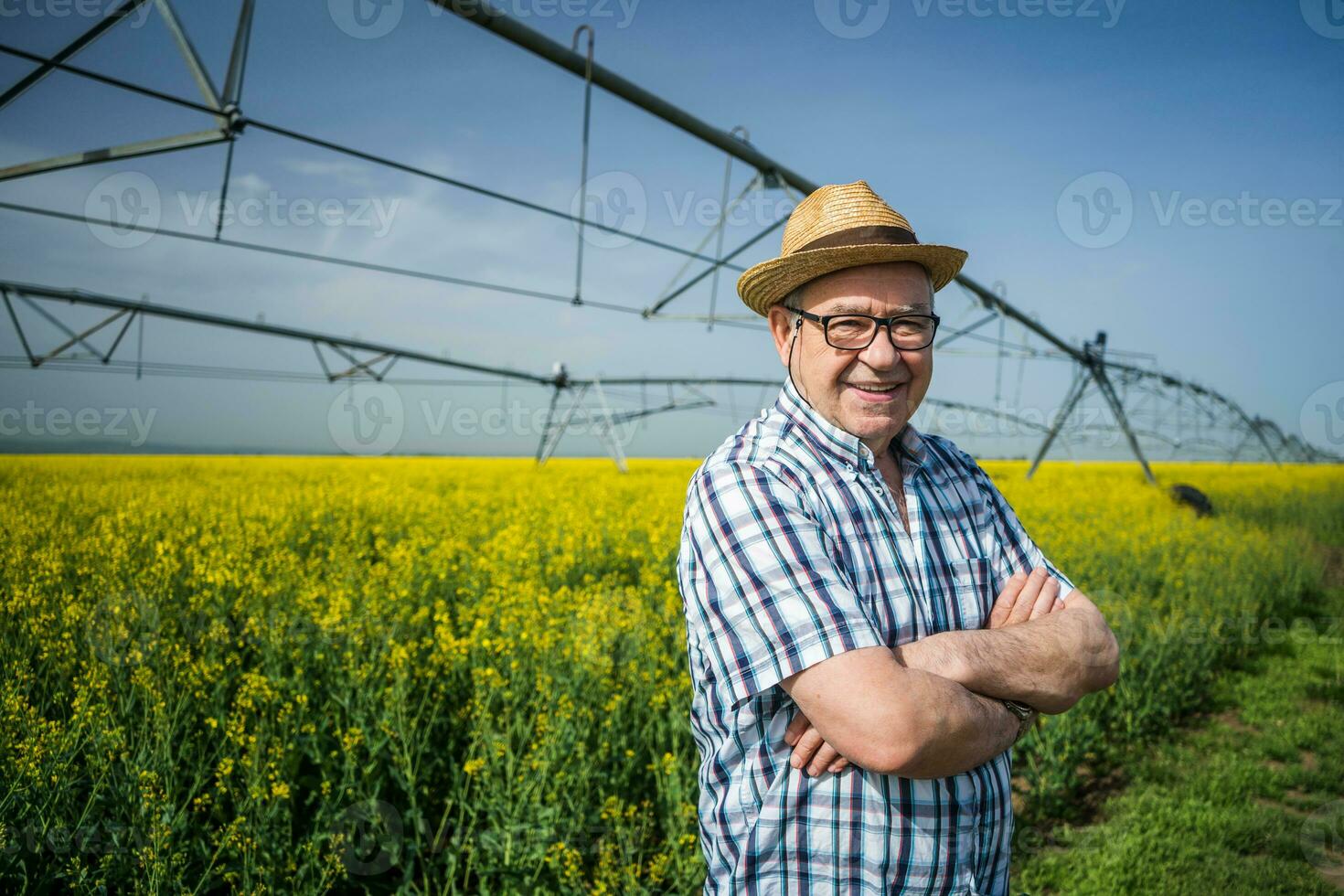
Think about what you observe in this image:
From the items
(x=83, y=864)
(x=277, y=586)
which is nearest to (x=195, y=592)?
(x=277, y=586)

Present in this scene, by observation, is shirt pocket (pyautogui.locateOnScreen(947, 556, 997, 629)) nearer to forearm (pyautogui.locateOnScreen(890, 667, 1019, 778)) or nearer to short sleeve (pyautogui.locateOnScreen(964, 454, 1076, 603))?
short sleeve (pyautogui.locateOnScreen(964, 454, 1076, 603))

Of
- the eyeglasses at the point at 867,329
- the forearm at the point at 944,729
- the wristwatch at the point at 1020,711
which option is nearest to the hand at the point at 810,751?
the forearm at the point at 944,729

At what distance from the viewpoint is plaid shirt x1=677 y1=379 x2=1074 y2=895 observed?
1.24 m

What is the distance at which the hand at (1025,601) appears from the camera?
1.55m

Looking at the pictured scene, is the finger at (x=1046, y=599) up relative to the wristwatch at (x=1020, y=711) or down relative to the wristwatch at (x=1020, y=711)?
up

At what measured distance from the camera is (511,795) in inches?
99.3

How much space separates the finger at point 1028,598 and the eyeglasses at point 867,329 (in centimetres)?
56

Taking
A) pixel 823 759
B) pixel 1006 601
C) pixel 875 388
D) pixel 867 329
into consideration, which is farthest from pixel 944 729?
pixel 867 329

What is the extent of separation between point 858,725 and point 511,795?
5.72 feet

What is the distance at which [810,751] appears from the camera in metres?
1.28

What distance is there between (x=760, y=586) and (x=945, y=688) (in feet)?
1.12

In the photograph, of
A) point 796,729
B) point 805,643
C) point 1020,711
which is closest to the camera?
point 805,643

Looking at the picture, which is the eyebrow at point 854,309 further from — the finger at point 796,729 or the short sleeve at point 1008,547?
the finger at point 796,729

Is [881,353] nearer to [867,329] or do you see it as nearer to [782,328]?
[867,329]
